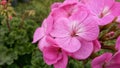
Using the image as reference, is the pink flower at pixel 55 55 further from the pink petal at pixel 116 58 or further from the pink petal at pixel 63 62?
the pink petal at pixel 116 58

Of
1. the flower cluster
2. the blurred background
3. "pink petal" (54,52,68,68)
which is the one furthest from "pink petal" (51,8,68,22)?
the blurred background

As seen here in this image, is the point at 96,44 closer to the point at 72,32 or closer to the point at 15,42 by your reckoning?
the point at 72,32

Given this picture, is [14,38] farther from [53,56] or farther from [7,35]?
[53,56]

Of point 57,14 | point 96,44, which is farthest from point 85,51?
point 57,14

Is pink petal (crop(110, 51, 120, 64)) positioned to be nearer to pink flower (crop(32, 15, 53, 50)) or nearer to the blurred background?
pink flower (crop(32, 15, 53, 50))

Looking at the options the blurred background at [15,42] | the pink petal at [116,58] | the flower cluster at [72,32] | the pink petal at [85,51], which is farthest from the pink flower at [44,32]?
the blurred background at [15,42]

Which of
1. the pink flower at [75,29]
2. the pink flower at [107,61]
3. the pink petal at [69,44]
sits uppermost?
the pink flower at [75,29]

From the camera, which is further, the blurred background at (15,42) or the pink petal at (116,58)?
the blurred background at (15,42)

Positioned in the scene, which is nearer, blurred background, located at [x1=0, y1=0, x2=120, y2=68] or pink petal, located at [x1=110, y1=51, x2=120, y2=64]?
pink petal, located at [x1=110, y1=51, x2=120, y2=64]
